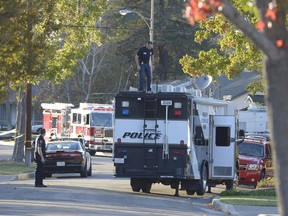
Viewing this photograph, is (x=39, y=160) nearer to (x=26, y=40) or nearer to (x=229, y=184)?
(x=26, y=40)

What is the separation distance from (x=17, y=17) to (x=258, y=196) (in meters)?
9.61

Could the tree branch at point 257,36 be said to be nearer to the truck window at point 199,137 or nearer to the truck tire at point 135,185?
the truck window at point 199,137

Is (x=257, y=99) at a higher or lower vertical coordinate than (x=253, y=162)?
higher

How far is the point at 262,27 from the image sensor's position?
23.1 ft

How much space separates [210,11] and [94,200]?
1549 cm

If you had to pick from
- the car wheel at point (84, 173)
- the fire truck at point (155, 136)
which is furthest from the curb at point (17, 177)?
the fire truck at point (155, 136)

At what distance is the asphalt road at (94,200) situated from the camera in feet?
63.4

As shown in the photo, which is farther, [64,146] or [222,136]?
[64,146]

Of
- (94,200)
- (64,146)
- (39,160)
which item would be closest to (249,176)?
(64,146)

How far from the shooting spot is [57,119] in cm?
5503

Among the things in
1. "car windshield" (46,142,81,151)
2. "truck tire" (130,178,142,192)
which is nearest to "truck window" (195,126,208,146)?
"truck tire" (130,178,142,192)

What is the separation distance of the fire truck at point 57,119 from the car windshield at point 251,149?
75.5ft

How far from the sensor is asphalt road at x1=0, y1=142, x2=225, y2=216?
19312 millimetres

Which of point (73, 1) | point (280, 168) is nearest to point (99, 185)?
point (73, 1)
